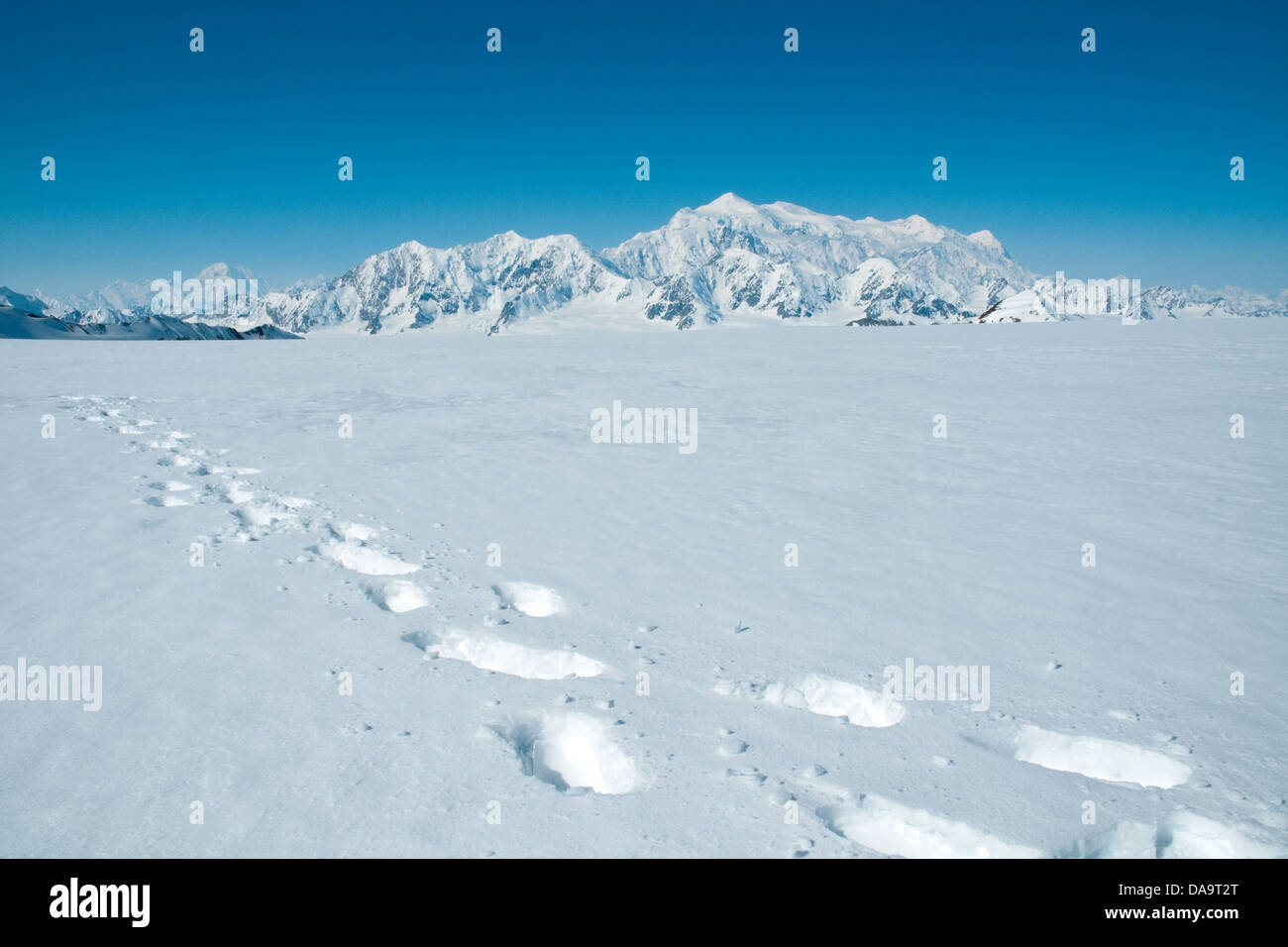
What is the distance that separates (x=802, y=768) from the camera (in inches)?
144

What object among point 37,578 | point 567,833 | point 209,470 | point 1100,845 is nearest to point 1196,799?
point 1100,845

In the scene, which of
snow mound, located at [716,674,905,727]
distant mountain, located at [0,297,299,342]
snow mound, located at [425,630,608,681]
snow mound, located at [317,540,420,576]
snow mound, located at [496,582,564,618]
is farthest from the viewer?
distant mountain, located at [0,297,299,342]

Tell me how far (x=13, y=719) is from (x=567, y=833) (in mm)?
3635

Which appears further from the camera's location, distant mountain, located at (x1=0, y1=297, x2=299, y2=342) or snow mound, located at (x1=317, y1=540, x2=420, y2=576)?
distant mountain, located at (x1=0, y1=297, x2=299, y2=342)

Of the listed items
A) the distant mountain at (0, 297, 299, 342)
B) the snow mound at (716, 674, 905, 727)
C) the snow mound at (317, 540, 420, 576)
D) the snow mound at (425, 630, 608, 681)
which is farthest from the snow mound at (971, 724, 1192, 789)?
the distant mountain at (0, 297, 299, 342)

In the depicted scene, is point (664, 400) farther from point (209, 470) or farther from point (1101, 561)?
point (1101, 561)

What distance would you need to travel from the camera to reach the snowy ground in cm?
329

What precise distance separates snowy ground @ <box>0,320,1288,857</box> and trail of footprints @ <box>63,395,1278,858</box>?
0.8 inches

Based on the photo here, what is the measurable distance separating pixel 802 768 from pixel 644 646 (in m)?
1.62

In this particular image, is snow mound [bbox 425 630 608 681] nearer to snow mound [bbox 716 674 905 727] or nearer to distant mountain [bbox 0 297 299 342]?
snow mound [bbox 716 674 905 727]

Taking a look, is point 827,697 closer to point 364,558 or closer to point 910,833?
point 910,833

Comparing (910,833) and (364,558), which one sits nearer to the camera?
(910,833)

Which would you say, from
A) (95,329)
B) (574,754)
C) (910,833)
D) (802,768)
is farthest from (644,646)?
(95,329)
